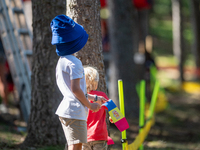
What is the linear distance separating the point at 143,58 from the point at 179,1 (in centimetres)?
410

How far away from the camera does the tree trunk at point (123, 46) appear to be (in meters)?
7.02

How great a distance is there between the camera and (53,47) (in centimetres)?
388

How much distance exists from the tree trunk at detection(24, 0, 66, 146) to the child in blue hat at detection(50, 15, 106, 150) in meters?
1.48

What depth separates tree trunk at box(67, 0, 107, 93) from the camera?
125 inches

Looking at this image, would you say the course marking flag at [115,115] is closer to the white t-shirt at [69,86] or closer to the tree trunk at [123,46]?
the white t-shirt at [69,86]

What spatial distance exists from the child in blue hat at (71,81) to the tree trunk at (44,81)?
148 centimetres

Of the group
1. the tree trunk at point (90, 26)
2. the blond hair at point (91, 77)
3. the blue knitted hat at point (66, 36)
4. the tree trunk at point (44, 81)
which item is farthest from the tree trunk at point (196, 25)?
the blue knitted hat at point (66, 36)

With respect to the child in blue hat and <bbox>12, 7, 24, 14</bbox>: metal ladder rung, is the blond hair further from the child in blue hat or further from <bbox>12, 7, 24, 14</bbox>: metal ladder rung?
<bbox>12, 7, 24, 14</bbox>: metal ladder rung

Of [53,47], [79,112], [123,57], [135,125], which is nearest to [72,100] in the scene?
[79,112]

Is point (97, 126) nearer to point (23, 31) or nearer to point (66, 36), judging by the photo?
point (66, 36)

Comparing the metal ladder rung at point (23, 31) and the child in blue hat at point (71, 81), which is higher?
the metal ladder rung at point (23, 31)

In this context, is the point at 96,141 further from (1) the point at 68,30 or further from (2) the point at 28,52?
(2) the point at 28,52

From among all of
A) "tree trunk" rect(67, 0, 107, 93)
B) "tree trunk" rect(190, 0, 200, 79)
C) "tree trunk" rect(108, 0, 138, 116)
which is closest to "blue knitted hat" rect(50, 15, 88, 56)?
"tree trunk" rect(67, 0, 107, 93)

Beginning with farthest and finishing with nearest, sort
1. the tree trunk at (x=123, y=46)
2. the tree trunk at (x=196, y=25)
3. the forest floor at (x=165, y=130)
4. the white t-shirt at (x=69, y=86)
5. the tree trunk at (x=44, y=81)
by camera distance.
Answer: the tree trunk at (x=196, y=25) → the tree trunk at (x=123, y=46) → the forest floor at (x=165, y=130) → the tree trunk at (x=44, y=81) → the white t-shirt at (x=69, y=86)
